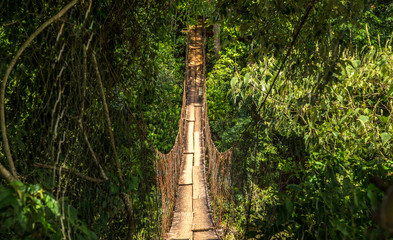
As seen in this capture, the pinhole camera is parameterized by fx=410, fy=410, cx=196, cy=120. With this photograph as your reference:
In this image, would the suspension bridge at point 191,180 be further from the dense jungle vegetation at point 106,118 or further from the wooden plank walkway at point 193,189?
the dense jungle vegetation at point 106,118

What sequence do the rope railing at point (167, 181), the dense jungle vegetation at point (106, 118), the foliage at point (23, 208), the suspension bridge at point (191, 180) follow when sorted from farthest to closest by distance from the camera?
the suspension bridge at point (191, 180)
the rope railing at point (167, 181)
the dense jungle vegetation at point (106, 118)
the foliage at point (23, 208)

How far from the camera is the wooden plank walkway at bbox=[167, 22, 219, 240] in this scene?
4082mm

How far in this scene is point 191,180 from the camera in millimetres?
5473

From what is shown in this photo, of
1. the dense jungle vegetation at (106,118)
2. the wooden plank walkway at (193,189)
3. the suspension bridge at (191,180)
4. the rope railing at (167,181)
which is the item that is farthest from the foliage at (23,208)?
the wooden plank walkway at (193,189)

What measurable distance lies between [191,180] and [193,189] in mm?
288

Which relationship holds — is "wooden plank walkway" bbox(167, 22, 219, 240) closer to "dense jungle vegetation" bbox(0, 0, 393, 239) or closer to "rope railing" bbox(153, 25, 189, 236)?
"rope railing" bbox(153, 25, 189, 236)

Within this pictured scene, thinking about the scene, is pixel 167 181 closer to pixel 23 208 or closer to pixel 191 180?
pixel 191 180

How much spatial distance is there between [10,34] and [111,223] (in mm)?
884

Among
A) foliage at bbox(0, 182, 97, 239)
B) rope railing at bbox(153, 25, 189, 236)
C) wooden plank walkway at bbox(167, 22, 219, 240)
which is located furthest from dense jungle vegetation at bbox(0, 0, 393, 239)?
wooden plank walkway at bbox(167, 22, 219, 240)

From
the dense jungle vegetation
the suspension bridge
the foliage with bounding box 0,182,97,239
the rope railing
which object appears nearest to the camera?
the foliage with bounding box 0,182,97,239

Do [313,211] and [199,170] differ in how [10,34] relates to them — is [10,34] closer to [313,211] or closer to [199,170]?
[313,211]

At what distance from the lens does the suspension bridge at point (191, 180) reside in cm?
407

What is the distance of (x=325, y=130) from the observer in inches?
128

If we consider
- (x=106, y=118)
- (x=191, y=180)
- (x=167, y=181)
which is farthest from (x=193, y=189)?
(x=106, y=118)
